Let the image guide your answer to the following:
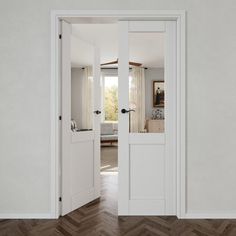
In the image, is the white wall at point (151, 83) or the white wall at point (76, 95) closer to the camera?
the white wall at point (151, 83)

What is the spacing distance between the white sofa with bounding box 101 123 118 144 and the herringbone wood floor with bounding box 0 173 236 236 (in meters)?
5.24

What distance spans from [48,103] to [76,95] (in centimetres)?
39

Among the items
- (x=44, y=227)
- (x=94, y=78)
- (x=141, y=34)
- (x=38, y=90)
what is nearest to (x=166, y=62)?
(x=141, y=34)

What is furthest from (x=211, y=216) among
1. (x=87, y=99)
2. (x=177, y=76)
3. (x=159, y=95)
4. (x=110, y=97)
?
(x=110, y=97)

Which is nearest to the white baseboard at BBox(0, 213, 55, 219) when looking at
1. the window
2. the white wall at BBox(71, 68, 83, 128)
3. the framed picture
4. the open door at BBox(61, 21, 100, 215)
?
the open door at BBox(61, 21, 100, 215)

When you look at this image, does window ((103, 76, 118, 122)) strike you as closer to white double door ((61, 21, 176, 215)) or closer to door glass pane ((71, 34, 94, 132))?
door glass pane ((71, 34, 94, 132))

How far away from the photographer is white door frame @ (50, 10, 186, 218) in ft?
9.09

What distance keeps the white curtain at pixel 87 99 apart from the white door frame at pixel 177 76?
1.61 ft

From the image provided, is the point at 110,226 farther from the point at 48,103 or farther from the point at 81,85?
the point at 81,85

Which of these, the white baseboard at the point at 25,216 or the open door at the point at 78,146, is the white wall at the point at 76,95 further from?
the white baseboard at the point at 25,216

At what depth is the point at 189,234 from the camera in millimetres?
2412

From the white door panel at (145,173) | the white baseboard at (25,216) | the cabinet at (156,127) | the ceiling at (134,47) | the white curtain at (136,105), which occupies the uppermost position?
the ceiling at (134,47)

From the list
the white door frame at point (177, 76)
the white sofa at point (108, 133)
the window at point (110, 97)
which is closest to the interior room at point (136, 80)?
the white door frame at point (177, 76)

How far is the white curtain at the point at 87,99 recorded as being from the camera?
3246mm
